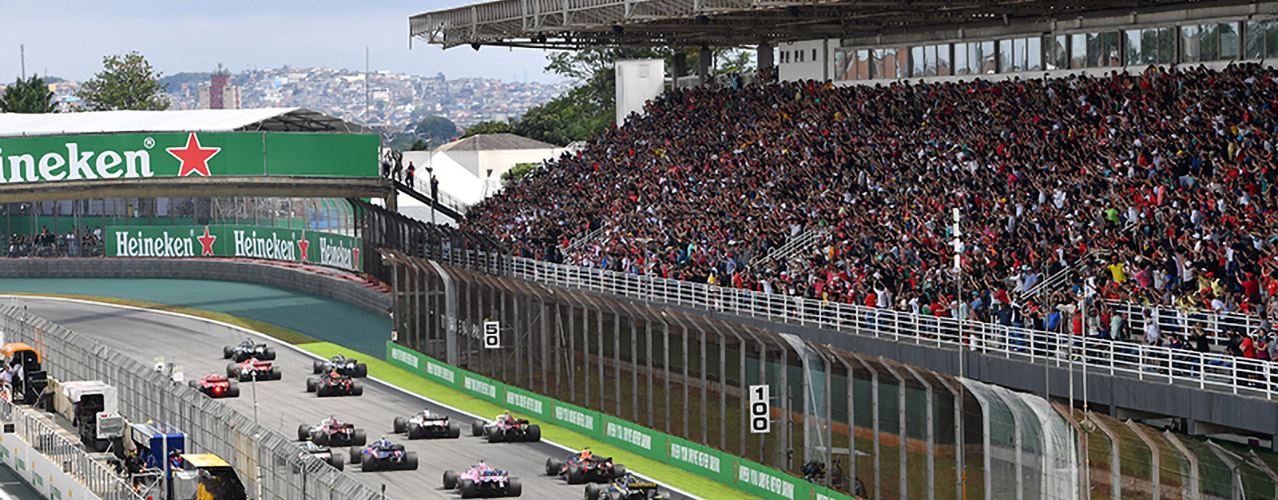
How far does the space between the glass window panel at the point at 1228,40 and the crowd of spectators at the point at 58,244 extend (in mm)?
54872

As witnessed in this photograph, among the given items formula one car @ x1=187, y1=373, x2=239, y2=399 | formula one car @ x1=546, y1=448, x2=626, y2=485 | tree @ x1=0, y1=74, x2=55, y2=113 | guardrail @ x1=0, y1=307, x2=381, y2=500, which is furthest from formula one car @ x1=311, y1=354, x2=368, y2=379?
tree @ x1=0, y1=74, x2=55, y2=113

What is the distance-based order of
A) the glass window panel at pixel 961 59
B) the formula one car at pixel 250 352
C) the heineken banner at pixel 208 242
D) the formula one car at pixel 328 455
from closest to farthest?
the formula one car at pixel 328 455 → the glass window panel at pixel 961 59 → the formula one car at pixel 250 352 → the heineken banner at pixel 208 242

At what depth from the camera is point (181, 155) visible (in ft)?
216

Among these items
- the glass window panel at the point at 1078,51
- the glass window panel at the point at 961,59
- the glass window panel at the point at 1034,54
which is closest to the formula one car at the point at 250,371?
the glass window panel at the point at 961,59

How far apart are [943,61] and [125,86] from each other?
402 ft

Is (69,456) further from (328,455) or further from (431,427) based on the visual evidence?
(431,427)

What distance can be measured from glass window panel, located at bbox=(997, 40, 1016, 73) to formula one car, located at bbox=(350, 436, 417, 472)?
21187mm

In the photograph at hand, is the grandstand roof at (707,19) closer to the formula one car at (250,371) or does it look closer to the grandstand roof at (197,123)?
the grandstand roof at (197,123)

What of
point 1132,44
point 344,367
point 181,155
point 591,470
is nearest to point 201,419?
point 591,470

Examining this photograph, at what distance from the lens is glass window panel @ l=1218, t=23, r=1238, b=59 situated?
133ft

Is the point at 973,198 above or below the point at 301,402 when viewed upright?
above

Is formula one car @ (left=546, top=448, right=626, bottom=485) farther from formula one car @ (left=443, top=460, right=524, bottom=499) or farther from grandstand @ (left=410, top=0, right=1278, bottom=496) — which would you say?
grandstand @ (left=410, top=0, right=1278, bottom=496)

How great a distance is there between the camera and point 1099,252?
1319 inches

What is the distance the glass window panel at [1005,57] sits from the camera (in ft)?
155
